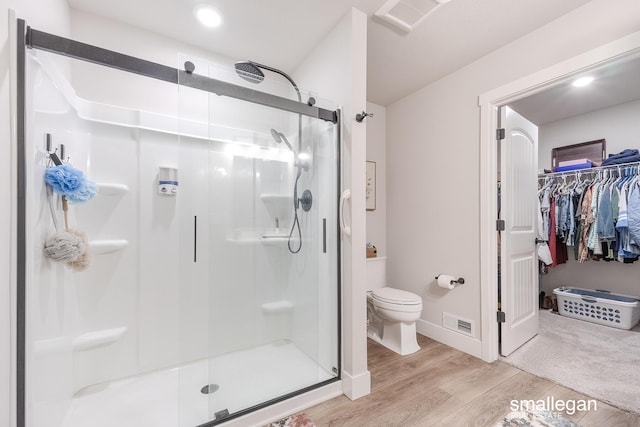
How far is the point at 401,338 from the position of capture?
2.24m

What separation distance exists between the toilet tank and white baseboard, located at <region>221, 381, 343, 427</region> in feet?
3.93

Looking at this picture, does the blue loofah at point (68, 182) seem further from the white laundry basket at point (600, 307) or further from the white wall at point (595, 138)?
the white wall at point (595, 138)

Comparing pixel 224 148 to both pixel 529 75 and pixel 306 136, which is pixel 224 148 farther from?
pixel 529 75

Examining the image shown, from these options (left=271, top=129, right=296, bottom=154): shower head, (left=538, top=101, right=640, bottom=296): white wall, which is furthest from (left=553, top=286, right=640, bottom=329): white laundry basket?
(left=271, top=129, right=296, bottom=154): shower head

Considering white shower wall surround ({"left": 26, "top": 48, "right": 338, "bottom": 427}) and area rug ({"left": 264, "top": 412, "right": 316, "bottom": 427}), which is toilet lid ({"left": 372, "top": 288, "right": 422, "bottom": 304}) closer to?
white shower wall surround ({"left": 26, "top": 48, "right": 338, "bottom": 427})

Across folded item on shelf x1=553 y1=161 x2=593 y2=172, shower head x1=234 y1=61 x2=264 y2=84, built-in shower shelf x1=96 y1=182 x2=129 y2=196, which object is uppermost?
shower head x1=234 y1=61 x2=264 y2=84

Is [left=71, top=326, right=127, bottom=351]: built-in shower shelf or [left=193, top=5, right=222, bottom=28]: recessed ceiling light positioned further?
[left=193, top=5, right=222, bottom=28]: recessed ceiling light

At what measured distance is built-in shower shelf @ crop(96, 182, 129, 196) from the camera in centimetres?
166

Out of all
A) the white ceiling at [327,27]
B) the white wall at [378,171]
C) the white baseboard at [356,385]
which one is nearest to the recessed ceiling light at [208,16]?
the white ceiling at [327,27]

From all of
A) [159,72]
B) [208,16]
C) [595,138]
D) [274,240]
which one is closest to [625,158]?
[595,138]

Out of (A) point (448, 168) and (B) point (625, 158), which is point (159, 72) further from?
(B) point (625, 158)

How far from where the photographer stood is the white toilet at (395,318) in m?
2.21

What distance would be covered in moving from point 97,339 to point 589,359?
349cm

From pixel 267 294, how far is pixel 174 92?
1665mm
